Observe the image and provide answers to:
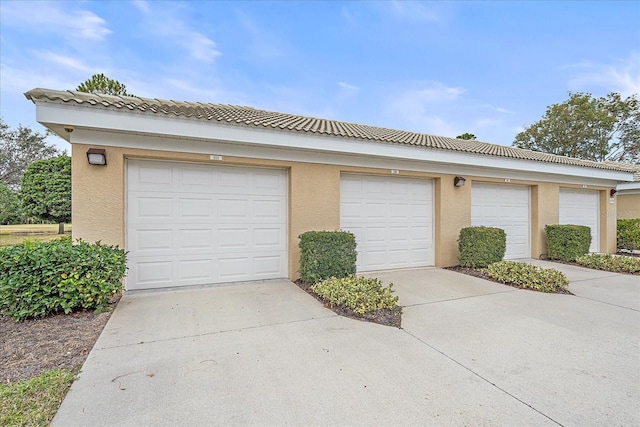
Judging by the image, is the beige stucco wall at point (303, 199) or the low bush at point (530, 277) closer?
the beige stucco wall at point (303, 199)

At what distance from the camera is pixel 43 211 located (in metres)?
17.4

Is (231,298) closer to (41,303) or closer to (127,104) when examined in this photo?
(41,303)

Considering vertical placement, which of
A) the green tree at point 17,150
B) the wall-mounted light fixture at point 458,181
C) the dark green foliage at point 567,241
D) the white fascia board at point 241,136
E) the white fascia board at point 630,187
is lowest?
the dark green foliage at point 567,241

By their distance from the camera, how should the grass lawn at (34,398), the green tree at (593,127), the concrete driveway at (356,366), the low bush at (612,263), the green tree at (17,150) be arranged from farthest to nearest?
1. the green tree at (17,150)
2. the green tree at (593,127)
3. the low bush at (612,263)
4. the concrete driveway at (356,366)
5. the grass lawn at (34,398)

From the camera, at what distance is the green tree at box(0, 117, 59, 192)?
2903 cm

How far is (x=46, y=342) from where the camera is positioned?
3.45m

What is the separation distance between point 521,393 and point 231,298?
164 inches

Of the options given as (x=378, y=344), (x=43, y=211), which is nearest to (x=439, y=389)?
(x=378, y=344)

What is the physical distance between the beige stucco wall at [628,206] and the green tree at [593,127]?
17.3 metres

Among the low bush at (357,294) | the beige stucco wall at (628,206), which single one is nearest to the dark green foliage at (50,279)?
the low bush at (357,294)

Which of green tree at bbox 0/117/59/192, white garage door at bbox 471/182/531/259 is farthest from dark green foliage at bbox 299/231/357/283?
green tree at bbox 0/117/59/192

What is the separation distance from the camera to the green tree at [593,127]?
84.3 ft

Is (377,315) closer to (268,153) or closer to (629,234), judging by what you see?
(268,153)

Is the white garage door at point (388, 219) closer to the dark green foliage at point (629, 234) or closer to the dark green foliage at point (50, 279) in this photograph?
the dark green foliage at point (50, 279)
